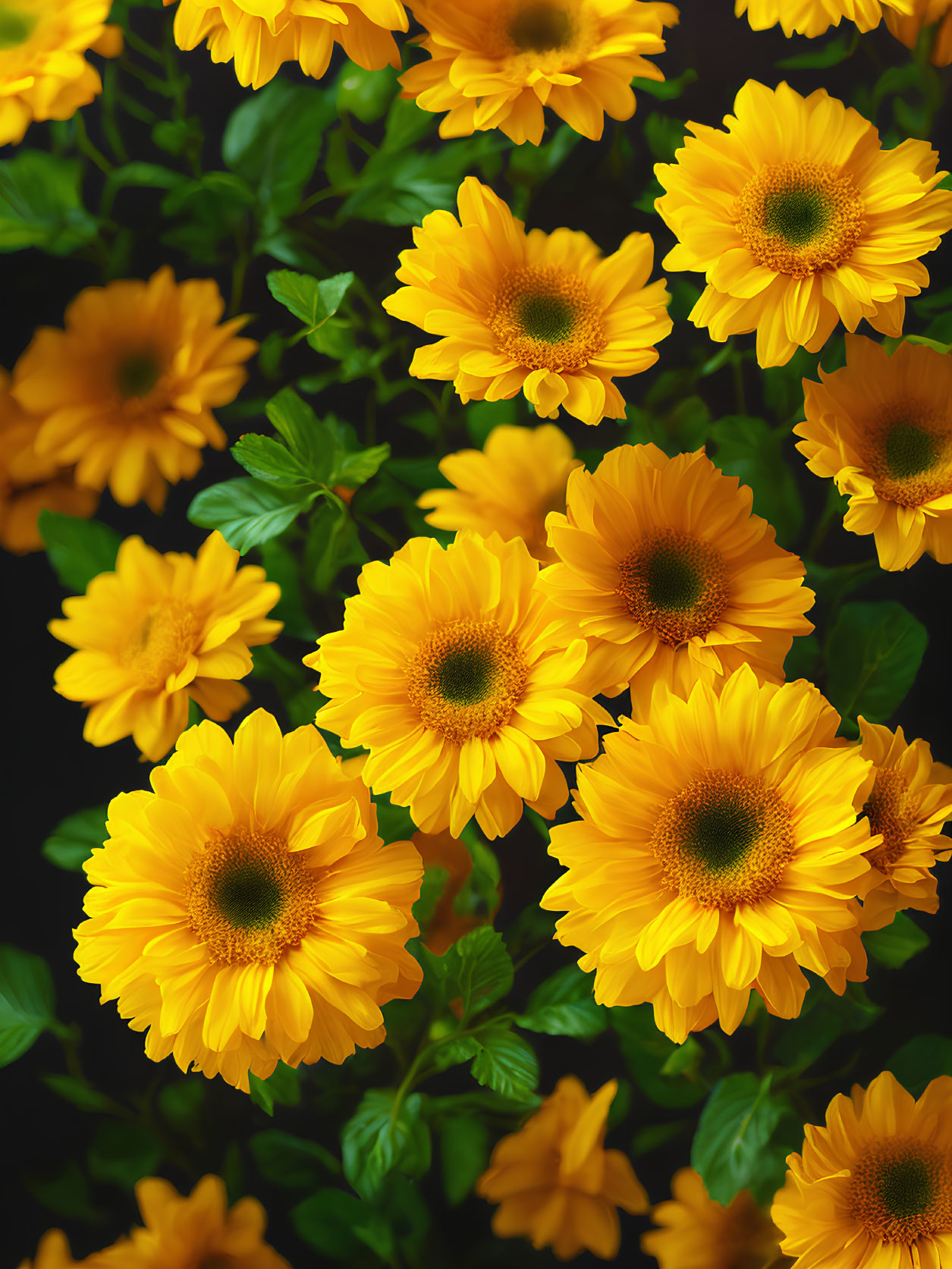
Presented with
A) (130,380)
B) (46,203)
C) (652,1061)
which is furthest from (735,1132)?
(46,203)

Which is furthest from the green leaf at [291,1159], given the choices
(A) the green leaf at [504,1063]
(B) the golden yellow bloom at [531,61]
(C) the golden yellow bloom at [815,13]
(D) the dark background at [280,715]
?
(C) the golden yellow bloom at [815,13]

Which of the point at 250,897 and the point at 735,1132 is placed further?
the point at 735,1132

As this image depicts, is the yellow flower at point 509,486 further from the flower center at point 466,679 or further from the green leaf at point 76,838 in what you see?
the green leaf at point 76,838

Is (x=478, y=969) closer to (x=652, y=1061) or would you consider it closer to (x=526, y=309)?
(x=652, y=1061)

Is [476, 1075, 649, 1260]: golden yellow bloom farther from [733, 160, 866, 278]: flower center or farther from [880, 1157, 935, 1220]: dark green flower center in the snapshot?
[733, 160, 866, 278]: flower center

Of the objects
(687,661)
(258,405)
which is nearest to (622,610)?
(687,661)

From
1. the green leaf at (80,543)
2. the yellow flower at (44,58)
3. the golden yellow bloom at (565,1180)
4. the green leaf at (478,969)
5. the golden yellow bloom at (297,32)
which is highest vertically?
the golden yellow bloom at (297,32)
